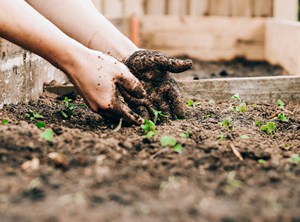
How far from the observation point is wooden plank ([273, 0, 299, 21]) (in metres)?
5.05

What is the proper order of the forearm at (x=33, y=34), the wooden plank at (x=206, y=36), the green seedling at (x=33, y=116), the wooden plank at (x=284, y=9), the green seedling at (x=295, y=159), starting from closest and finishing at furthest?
the green seedling at (x=295, y=159), the forearm at (x=33, y=34), the green seedling at (x=33, y=116), the wooden plank at (x=206, y=36), the wooden plank at (x=284, y=9)

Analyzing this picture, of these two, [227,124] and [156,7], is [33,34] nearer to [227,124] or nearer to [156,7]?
[227,124]

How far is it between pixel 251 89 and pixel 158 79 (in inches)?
30.6

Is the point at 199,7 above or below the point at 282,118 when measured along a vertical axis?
above

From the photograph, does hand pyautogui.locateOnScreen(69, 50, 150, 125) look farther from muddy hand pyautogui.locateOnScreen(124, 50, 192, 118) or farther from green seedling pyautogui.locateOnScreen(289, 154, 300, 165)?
green seedling pyautogui.locateOnScreen(289, 154, 300, 165)

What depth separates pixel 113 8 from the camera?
527cm

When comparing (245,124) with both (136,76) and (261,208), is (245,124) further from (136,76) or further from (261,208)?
(261,208)

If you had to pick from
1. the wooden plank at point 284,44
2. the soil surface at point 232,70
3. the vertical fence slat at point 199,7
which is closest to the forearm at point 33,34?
the soil surface at point 232,70

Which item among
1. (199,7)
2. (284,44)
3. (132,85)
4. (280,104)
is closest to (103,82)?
(132,85)

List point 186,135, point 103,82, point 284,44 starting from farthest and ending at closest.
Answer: point 284,44
point 103,82
point 186,135

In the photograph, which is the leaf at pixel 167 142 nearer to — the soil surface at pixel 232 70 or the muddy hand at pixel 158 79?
the muddy hand at pixel 158 79

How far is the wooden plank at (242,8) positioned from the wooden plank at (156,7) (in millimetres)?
704

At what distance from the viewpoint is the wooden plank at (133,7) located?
5.42 metres

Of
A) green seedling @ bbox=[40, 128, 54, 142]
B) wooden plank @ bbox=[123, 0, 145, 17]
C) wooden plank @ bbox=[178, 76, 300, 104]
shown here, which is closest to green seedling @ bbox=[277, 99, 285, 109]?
wooden plank @ bbox=[178, 76, 300, 104]
